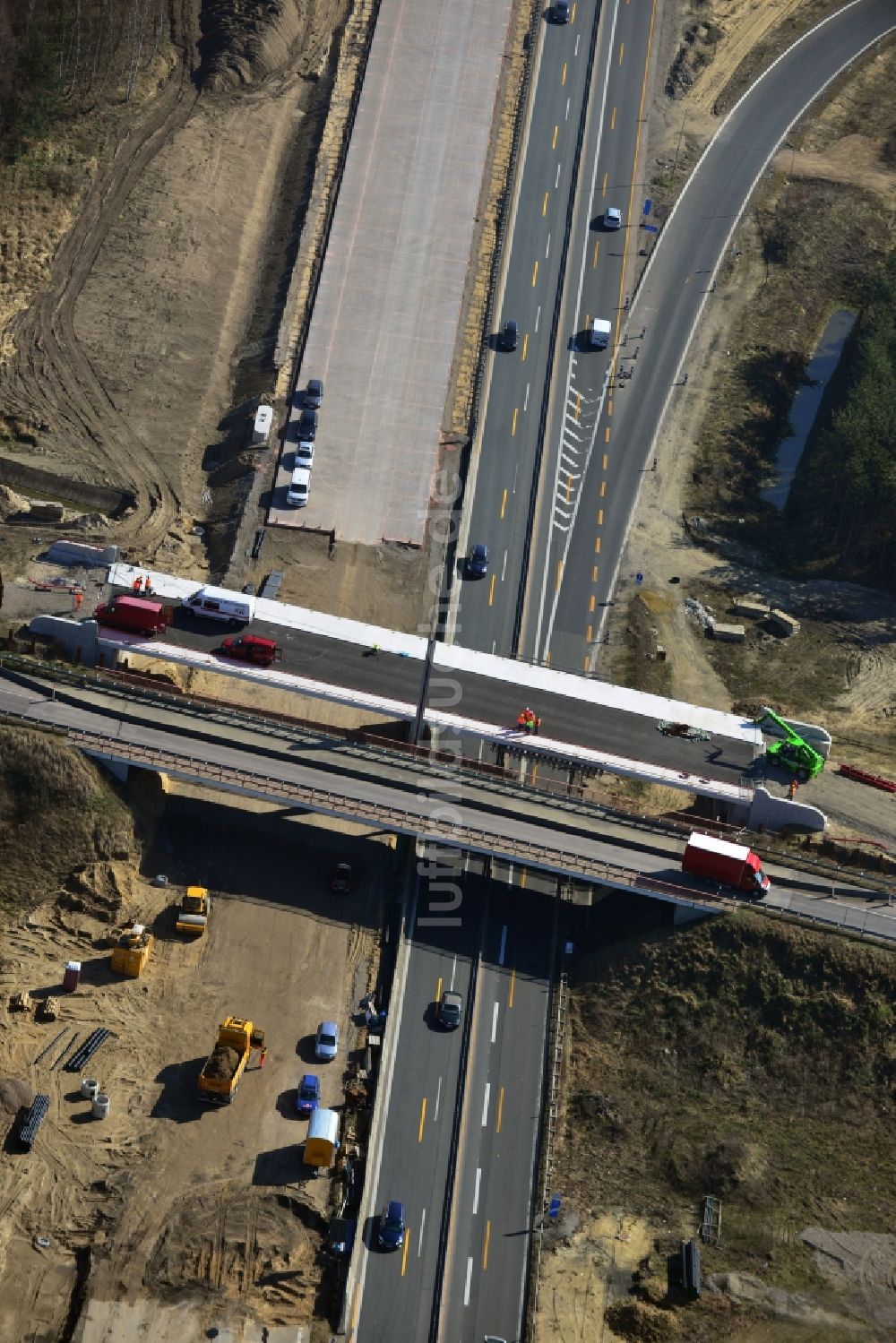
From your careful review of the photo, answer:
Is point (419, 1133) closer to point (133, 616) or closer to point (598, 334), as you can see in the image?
point (133, 616)

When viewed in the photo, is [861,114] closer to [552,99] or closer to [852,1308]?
[552,99]

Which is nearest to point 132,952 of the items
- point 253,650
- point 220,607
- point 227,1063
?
point 227,1063

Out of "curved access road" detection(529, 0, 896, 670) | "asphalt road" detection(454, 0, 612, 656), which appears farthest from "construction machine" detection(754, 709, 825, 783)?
"asphalt road" detection(454, 0, 612, 656)

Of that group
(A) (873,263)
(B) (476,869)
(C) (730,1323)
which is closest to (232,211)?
(A) (873,263)

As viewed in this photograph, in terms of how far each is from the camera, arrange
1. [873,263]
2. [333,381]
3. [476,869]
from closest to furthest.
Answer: [476,869], [333,381], [873,263]

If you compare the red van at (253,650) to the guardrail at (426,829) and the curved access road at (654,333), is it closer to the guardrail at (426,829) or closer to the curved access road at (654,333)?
the guardrail at (426,829)
